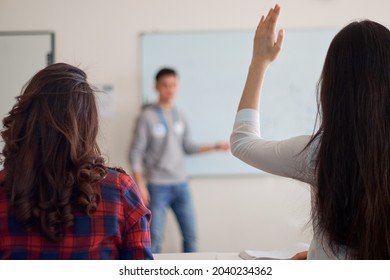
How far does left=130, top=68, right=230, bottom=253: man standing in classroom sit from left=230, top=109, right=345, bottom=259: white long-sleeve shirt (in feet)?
7.37

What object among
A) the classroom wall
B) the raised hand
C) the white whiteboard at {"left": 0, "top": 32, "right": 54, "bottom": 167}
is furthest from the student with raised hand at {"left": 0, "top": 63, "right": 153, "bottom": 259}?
the classroom wall

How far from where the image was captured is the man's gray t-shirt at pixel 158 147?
131 inches

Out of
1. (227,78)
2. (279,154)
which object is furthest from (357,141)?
(227,78)

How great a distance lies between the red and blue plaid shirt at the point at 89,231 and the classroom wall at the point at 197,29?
2.46 m

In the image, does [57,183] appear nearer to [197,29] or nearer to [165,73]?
[165,73]

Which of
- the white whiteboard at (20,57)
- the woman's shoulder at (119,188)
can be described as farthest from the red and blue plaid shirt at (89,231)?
the white whiteboard at (20,57)

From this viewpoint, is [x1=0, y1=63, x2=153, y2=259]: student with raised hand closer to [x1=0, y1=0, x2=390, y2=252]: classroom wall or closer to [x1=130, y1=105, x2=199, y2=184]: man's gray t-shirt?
[x1=130, y1=105, x2=199, y2=184]: man's gray t-shirt

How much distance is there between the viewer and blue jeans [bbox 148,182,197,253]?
331 centimetres

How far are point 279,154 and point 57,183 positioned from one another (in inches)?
18.7

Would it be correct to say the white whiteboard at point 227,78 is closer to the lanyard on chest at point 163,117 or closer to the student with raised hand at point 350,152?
the lanyard on chest at point 163,117

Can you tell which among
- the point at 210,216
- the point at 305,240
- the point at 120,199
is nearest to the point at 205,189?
the point at 210,216

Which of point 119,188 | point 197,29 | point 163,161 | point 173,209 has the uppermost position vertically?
point 197,29

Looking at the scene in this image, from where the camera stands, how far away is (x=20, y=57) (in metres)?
3.16

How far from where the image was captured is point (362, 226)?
3.28 feet
